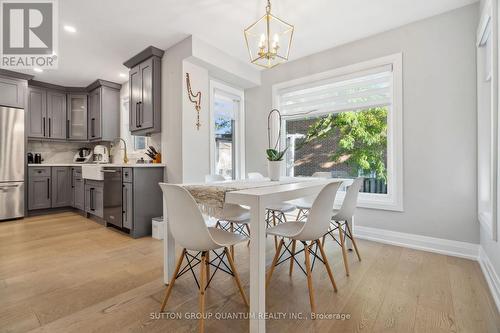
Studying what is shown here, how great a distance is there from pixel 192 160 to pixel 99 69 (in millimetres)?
2556

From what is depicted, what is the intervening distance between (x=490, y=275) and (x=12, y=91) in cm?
682

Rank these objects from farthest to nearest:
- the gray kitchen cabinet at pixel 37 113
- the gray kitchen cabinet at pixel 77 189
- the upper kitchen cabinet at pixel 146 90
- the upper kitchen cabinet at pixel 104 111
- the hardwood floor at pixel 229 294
Answer: the upper kitchen cabinet at pixel 104 111, the gray kitchen cabinet at pixel 37 113, the gray kitchen cabinet at pixel 77 189, the upper kitchen cabinet at pixel 146 90, the hardwood floor at pixel 229 294

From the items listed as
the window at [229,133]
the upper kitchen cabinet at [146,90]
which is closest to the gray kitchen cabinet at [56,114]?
the upper kitchen cabinet at [146,90]

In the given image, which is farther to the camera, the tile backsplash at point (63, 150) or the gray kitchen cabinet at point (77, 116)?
the gray kitchen cabinet at point (77, 116)

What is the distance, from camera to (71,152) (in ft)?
18.6

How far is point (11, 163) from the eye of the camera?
4.20 metres

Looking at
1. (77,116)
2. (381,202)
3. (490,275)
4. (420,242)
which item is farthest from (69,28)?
(490,275)

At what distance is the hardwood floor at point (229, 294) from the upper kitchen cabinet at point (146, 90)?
185 centimetres

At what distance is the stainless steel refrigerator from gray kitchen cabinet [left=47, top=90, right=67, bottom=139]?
681mm

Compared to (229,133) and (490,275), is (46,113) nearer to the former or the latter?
(229,133)

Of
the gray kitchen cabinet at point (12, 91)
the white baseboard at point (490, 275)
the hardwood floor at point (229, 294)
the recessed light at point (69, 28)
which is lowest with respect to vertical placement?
the hardwood floor at point (229, 294)

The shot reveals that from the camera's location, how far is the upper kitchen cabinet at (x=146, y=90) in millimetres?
3605

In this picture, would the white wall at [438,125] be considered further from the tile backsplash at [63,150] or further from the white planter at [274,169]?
the tile backsplash at [63,150]

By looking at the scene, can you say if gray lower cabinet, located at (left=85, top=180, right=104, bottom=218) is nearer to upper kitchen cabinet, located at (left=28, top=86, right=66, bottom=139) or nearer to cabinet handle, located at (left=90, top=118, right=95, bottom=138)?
cabinet handle, located at (left=90, top=118, right=95, bottom=138)
